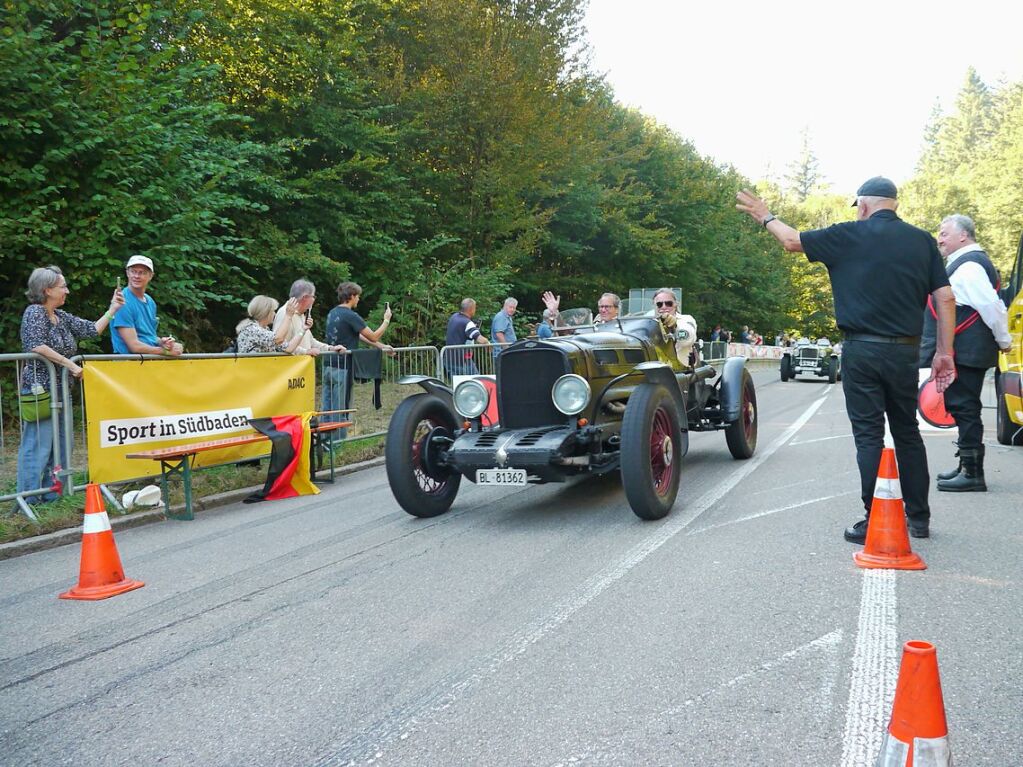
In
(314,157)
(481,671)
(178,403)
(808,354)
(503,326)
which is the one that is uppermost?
(314,157)

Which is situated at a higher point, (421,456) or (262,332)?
(262,332)

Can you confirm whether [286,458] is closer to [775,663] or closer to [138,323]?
[138,323]

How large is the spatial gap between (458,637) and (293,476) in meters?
4.41

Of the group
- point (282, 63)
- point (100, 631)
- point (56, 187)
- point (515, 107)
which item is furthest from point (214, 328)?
point (100, 631)

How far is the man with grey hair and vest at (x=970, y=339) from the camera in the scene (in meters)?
6.58

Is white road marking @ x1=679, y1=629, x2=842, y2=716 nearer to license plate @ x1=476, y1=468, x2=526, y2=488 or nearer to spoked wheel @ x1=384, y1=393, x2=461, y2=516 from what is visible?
license plate @ x1=476, y1=468, x2=526, y2=488

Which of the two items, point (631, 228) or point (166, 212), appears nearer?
point (166, 212)

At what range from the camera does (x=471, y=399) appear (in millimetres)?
6582

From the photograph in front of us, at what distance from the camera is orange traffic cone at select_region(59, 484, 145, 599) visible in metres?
4.62

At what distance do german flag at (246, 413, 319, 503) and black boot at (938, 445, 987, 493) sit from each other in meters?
5.39

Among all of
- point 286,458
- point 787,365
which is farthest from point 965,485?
point 787,365

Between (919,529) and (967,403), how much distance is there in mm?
2053

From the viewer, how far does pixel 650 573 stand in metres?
4.54

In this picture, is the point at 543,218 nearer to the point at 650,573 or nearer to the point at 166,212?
the point at 166,212
